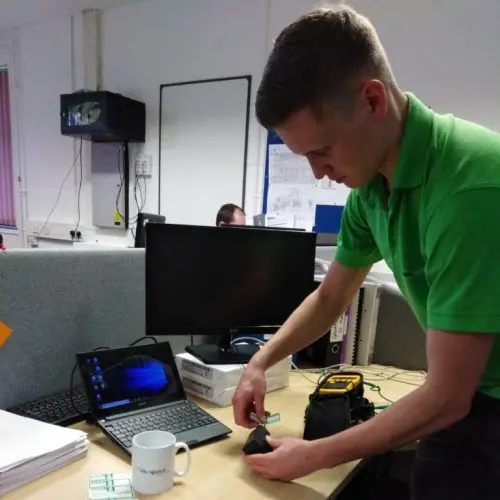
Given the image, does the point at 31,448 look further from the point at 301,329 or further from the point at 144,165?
the point at 144,165

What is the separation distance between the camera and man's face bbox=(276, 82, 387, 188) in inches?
27.7

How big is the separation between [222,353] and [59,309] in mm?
448

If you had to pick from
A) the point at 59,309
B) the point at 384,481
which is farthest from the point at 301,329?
the point at 384,481

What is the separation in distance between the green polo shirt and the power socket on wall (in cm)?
320

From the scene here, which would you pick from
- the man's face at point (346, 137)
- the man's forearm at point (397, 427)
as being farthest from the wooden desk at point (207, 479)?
the man's face at point (346, 137)

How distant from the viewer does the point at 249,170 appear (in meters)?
3.40

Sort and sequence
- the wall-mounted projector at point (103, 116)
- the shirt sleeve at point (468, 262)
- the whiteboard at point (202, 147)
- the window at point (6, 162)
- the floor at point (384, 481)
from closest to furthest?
1. the shirt sleeve at point (468, 262)
2. the floor at point (384, 481)
3. the whiteboard at point (202, 147)
4. the wall-mounted projector at point (103, 116)
5. the window at point (6, 162)

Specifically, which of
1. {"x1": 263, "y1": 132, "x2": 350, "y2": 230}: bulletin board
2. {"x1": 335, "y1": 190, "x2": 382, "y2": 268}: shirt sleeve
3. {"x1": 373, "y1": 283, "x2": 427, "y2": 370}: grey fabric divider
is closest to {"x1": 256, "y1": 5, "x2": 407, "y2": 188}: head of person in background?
{"x1": 335, "y1": 190, "x2": 382, "y2": 268}: shirt sleeve

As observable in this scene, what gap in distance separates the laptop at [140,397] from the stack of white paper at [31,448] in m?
0.09

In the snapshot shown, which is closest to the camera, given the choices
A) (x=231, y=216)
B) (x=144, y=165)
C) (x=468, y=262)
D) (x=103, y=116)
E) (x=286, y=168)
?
(x=468, y=262)

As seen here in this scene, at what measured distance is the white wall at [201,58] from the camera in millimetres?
2637

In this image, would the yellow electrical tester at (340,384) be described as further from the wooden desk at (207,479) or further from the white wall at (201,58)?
the white wall at (201,58)

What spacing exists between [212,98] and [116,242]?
63.0 inches

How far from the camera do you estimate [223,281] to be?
1215mm
